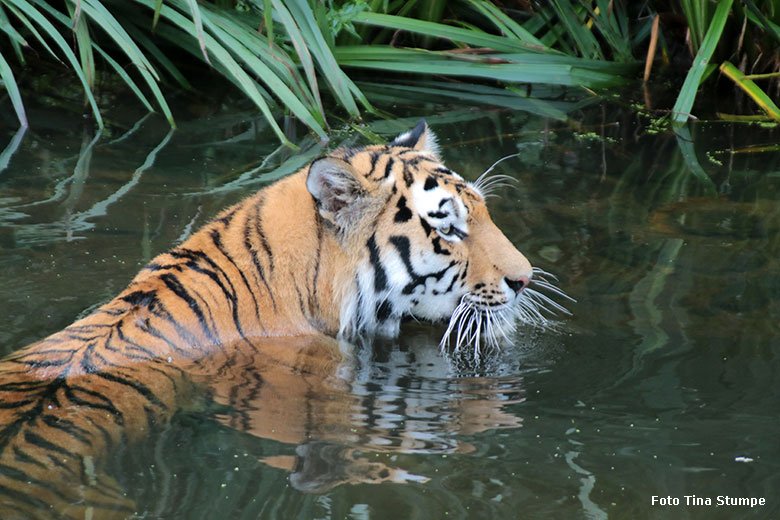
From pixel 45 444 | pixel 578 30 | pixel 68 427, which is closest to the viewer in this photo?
pixel 45 444

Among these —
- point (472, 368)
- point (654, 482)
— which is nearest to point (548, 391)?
point (472, 368)

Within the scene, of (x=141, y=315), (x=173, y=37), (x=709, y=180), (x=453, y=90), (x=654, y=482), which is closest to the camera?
(x=654, y=482)

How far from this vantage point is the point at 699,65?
6.24 m

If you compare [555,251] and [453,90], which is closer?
[555,251]

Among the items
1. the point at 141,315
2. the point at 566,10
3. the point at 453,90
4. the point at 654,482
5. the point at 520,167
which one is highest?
the point at 566,10

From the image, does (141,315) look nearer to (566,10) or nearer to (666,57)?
(566,10)

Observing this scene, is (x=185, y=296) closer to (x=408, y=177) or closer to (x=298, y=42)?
(x=408, y=177)

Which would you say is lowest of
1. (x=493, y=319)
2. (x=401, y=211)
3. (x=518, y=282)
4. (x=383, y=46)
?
(x=493, y=319)

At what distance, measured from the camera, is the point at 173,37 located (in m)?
6.50

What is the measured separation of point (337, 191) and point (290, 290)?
0.38 metres

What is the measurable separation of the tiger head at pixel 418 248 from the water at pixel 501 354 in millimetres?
172

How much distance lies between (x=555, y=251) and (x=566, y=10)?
3497mm

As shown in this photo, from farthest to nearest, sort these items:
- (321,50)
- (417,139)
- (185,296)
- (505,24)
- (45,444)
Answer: (505,24)
(321,50)
(417,139)
(185,296)
(45,444)

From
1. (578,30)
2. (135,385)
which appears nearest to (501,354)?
(135,385)
